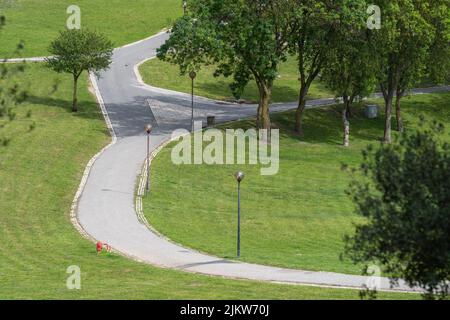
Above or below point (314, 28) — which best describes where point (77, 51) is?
below

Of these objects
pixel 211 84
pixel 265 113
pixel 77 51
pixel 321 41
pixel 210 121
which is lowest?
pixel 210 121

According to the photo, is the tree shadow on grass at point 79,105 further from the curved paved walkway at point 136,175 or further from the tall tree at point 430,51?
the tall tree at point 430,51

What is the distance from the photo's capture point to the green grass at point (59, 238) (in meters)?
28.6

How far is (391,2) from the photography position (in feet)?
210

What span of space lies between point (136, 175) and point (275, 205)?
8.43 metres

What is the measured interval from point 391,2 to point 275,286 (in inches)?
1510

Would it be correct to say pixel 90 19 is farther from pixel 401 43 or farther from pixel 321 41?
pixel 401 43

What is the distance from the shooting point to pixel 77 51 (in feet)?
205

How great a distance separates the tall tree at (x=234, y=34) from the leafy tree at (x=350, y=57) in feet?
12.7

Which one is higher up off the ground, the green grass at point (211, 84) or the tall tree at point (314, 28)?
the tall tree at point (314, 28)

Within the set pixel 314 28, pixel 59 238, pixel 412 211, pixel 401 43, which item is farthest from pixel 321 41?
pixel 412 211

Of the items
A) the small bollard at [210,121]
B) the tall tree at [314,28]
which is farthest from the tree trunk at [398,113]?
the small bollard at [210,121]
